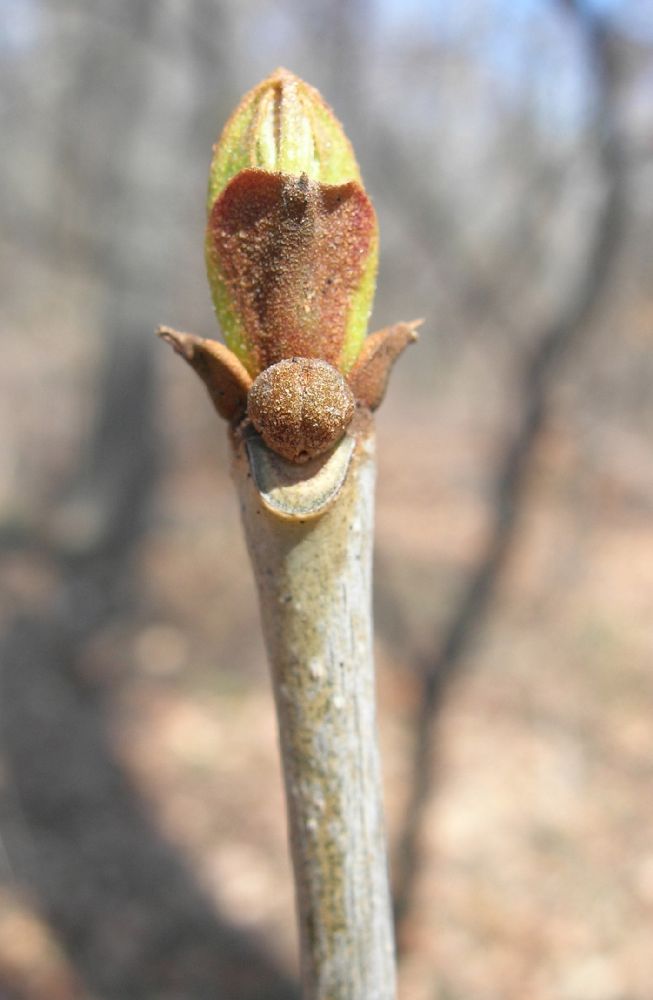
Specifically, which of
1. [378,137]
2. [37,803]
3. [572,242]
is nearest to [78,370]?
[378,137]

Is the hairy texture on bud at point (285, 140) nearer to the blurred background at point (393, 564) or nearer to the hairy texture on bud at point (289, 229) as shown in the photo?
the hairy texture on bud at point (289, 229)

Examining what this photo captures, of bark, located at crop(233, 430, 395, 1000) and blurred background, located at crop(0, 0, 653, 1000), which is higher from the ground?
blurred background, located at crop(0, 0, 653, 1000)

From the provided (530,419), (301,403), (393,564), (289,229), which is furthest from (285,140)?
(393,564)

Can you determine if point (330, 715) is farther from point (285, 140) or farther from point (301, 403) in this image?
point (285, 140)

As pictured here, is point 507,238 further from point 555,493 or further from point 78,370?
point 78,370

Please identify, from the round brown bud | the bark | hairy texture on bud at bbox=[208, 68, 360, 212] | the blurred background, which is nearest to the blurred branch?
the blurred background

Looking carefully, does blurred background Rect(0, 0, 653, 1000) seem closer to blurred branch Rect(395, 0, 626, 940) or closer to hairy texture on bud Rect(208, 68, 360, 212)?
blurred branch Rect(395, 0, 626, 940)
